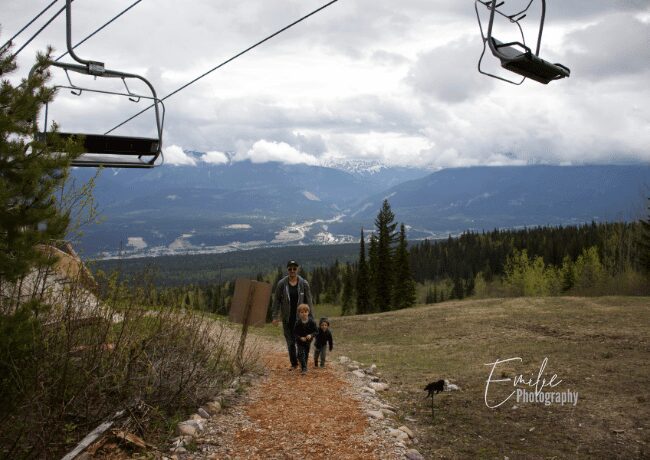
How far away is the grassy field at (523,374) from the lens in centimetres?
755

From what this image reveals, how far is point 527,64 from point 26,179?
5.40 metres

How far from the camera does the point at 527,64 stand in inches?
213

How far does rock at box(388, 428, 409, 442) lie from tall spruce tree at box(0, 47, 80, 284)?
16.3ft

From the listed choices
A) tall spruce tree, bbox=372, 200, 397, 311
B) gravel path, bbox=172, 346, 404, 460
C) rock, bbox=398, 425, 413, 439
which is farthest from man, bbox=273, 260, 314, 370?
tall spruce tree, bbox=372, 200, 397, 311

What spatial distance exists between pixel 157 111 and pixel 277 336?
12.9 m

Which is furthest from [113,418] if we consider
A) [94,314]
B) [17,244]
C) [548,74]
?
[548,74]

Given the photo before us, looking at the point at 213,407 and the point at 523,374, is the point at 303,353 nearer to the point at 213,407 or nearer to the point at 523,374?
the point at 213,407

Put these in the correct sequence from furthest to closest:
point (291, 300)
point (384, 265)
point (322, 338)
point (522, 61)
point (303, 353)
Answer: point (384, 265) → point (322, 338) → point (291, 300) → point (303, 353) → point (522, 61)

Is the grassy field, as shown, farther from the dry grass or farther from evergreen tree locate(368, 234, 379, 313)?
evergreen tree locate(368, 234, 379, 313)

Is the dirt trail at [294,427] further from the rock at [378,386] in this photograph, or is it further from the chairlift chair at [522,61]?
the chairlift chair at [522,61]

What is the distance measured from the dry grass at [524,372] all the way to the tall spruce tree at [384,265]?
38.0m

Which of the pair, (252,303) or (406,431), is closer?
(406,431)

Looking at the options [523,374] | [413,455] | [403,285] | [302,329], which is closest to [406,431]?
[413,455]

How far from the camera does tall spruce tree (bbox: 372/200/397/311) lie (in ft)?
202
